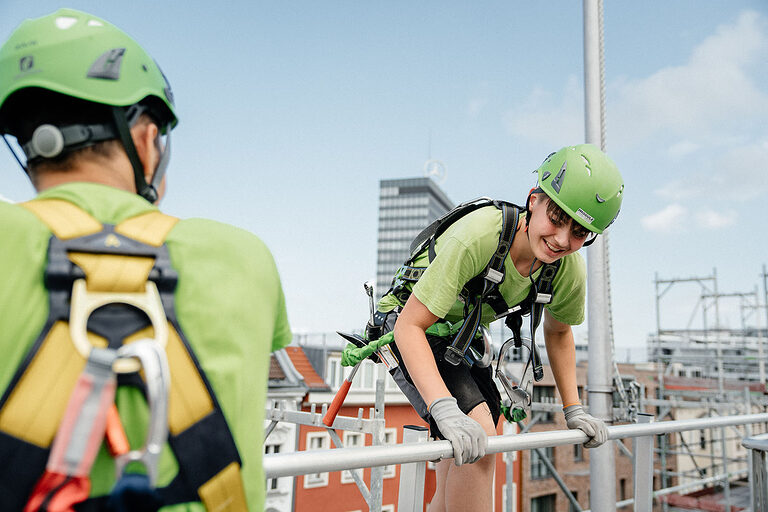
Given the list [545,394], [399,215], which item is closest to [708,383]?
[545,394]

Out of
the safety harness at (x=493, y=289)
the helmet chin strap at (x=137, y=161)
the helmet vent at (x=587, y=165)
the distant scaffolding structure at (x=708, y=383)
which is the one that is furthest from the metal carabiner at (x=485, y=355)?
the distant scaffolding structure at (x=708, y=383)

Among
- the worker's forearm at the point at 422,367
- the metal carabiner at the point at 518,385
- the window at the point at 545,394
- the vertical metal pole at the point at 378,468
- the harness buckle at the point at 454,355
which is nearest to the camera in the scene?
the worker's forearm at the point at 422,367

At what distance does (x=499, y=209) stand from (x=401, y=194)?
132 m

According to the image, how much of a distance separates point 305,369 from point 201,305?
1022 inches

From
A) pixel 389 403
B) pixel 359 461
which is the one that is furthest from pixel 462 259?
pixel 389 403

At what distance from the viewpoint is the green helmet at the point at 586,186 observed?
271cm

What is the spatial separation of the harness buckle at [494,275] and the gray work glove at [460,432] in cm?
60

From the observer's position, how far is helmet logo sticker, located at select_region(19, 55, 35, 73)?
1146 millimetres

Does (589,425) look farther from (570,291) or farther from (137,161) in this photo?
(137,161)

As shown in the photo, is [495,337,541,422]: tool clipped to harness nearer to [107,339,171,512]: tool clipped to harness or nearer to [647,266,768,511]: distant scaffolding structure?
[107,339,171,512]: tool clipped to harness

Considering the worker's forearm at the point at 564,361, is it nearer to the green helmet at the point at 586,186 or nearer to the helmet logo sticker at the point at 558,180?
the green helmet at the point at 586,186

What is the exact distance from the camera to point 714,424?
3576 millimetres

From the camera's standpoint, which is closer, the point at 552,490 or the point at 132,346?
the point at 132,346

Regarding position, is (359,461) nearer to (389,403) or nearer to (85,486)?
(85,486)
